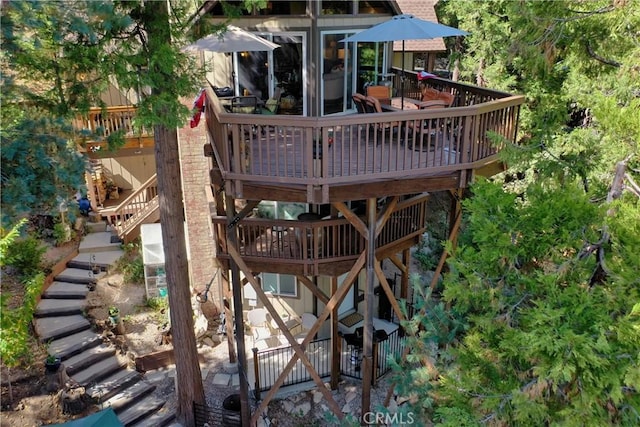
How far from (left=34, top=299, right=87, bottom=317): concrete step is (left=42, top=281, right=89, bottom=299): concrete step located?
126 millimetres

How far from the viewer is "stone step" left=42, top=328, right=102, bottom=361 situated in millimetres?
12203

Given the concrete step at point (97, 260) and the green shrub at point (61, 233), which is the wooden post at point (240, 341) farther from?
the green shrub at point (61, 233)

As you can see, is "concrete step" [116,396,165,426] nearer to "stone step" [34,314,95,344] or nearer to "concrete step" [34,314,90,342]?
"stone step" [34,314,95,344]

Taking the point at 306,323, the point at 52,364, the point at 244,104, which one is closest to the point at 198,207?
the point at 244,104

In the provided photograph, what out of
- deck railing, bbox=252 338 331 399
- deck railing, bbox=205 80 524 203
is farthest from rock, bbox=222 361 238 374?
deck railing, bbox=205 80 524 203

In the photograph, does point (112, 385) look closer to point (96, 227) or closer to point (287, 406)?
point (287, 406)

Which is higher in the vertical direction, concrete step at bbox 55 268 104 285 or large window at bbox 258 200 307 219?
large window at bbox 258 200 307 219

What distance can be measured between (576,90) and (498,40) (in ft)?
16.9

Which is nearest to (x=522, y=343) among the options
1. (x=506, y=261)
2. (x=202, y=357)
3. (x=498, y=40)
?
(x=506, y=261)

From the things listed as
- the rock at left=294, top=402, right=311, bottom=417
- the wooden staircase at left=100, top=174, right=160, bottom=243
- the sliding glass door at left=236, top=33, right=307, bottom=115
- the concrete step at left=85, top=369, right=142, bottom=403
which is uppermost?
the sliding glass door at left=236, top=33, right=307, bottom=115

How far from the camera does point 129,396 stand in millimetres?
11453

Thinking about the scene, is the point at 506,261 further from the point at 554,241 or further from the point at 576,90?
the point at 576,90

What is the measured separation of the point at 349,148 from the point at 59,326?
9653 mm

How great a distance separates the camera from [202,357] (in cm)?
1309
